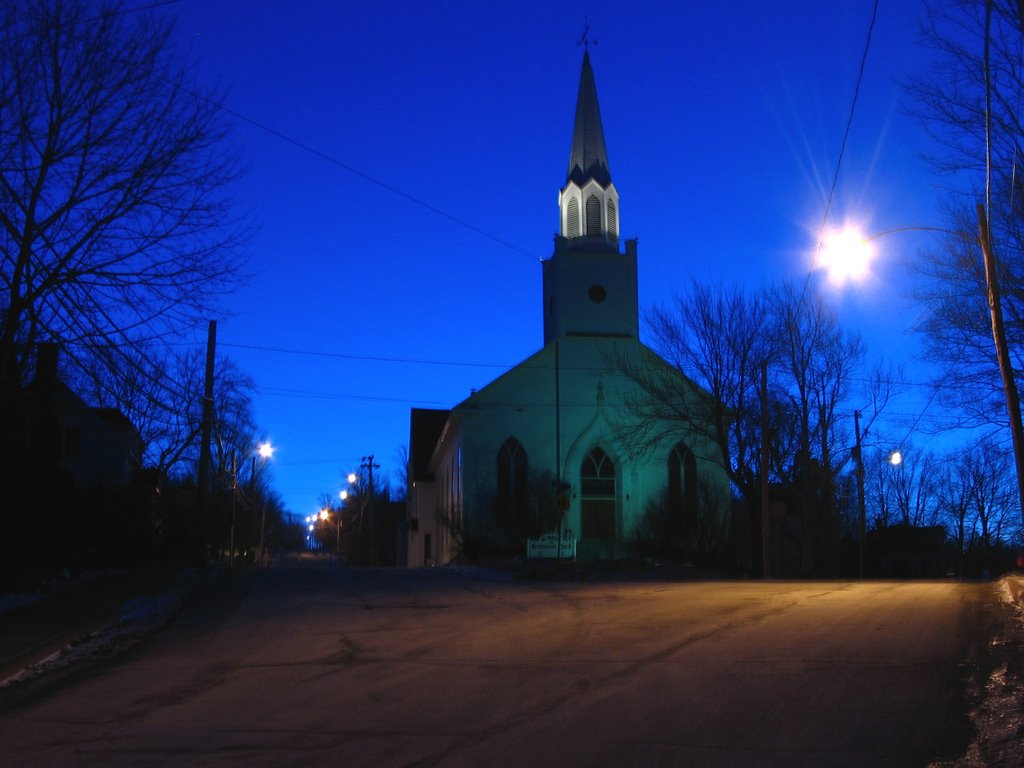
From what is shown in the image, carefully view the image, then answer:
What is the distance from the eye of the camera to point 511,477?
4638 centimetres

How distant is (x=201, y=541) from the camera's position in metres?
31.6

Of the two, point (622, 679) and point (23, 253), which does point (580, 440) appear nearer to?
point (23, 253)

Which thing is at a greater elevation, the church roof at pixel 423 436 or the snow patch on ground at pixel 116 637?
the church roof at pixel 423 436

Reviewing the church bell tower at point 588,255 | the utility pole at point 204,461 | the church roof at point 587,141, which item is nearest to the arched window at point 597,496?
the church bell tower at point 588,255

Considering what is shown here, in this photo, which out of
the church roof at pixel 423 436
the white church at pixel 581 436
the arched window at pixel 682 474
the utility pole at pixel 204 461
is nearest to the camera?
the utility pole at pixel 204 461

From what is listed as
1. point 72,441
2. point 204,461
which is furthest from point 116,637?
point 72,441

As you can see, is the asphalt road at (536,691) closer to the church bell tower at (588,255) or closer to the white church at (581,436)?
the white church at (581,436)

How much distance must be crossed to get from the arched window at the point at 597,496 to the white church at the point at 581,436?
4 cm

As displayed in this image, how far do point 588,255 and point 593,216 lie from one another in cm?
283

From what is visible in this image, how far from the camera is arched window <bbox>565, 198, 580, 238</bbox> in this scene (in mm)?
51438

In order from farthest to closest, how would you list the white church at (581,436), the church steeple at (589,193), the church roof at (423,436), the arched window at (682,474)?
the church roof at (423,436) → the church steeple at (589,193) → the arched window at (682,474) → the white church at (581,436)

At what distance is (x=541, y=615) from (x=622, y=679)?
5679 mm

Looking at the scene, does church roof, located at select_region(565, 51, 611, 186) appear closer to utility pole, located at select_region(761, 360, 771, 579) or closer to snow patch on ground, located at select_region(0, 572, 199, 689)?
utility pole, located at select_region(761, 360, 771, 579)

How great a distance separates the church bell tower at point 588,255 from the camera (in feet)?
161
